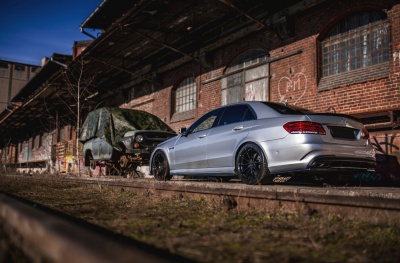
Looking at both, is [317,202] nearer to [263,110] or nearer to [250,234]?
[250,234]

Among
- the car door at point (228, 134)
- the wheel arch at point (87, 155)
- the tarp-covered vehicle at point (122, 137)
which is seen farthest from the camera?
the wheel arch at point (87, 155)

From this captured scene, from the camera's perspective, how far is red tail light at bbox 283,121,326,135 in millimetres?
4824

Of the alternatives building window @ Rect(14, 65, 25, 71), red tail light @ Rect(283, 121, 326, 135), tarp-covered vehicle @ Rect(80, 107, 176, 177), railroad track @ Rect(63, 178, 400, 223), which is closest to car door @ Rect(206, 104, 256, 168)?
red tail light @ Rect(283, 121, 326, 135)

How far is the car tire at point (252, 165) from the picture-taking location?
5207mm

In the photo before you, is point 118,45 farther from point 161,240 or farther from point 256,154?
point 161,240

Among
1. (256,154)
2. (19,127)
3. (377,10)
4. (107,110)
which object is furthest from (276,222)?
(19,127)

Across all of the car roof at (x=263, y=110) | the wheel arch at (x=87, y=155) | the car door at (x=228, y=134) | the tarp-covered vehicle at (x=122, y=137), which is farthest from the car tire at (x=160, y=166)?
the wheel arch at (x=87, y=155)

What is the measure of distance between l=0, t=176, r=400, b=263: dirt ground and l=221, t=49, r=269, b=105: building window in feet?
26.2

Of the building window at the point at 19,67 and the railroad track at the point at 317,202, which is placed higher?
the building window at the point at 19,67

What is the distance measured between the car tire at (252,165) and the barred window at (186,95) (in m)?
8.72

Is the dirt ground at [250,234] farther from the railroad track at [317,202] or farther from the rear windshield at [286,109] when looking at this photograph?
the rear windshield at [286,109]

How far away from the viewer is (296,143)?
4.80 metres

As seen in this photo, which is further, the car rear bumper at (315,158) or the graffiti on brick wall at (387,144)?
the graffiti on brick wall at (387,144)

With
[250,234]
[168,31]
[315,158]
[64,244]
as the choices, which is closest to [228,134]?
[315,158]
